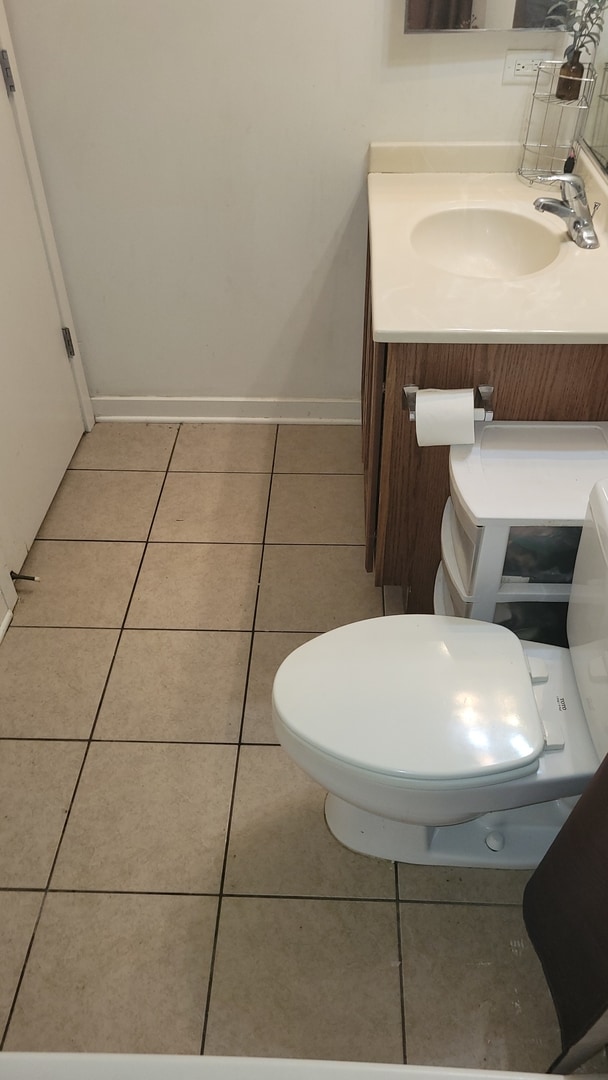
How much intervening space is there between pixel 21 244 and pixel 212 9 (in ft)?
2.39

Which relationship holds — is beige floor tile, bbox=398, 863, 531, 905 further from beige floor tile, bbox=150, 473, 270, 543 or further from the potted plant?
the potted plant

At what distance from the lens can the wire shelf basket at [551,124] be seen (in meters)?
1.78

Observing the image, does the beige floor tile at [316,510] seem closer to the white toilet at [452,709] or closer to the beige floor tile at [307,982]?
the white toilet at [452,709]

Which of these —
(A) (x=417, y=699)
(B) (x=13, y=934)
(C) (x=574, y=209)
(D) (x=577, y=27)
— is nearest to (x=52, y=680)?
(B) (x=13, y=934)

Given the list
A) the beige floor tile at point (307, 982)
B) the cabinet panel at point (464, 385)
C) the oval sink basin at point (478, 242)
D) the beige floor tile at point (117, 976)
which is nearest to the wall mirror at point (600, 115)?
the oval sink basin at point (478, 242)

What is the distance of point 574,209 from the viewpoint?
1.59m

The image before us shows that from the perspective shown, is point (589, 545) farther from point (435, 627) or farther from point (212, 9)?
point (212, 9)

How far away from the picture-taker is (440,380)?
4.78 feet

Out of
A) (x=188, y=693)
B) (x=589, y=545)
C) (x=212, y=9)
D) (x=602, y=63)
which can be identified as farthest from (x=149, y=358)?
(x=589, y=545)

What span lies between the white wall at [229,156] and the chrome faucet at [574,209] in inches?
14.8

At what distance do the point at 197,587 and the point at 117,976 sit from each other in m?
0.93

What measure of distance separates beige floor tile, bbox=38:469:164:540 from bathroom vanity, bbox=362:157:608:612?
2.48ft

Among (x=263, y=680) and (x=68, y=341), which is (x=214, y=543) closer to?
(x=263, y=680)

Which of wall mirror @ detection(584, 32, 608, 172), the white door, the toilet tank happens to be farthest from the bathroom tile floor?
wall mirror @ detection(584, 32, 608, 172)
